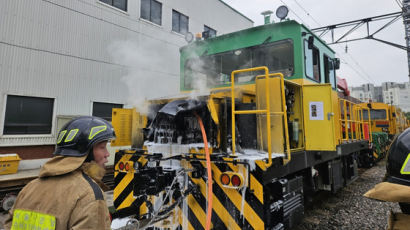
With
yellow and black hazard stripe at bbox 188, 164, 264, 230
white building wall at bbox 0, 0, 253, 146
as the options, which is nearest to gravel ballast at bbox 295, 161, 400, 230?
yellow and black hazard stripe at bbox 188, 164, 264, 230

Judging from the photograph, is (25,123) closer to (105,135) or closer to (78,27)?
(78,27)

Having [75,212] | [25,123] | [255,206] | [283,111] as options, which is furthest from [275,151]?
[25,123]

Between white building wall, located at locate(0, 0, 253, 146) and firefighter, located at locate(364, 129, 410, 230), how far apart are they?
203 inches

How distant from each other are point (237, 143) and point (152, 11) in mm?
10168

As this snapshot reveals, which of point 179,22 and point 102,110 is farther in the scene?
point 179,22

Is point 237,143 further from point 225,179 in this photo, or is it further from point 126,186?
point 126,186

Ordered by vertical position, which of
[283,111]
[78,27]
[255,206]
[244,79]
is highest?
[78,27]

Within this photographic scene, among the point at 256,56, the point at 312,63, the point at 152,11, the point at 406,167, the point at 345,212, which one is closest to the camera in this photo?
the point at 406,167

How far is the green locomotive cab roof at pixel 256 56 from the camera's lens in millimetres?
3920

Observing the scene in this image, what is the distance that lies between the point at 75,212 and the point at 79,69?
9.60 m

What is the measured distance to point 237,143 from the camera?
10.2 ft

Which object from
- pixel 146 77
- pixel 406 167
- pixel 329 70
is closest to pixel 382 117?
pixel 329 70

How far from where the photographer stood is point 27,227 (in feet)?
3.95

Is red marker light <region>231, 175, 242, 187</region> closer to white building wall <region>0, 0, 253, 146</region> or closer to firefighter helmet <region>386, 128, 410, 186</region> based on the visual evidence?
firefighter helmet <region>386, 128, 410, 186</region>
